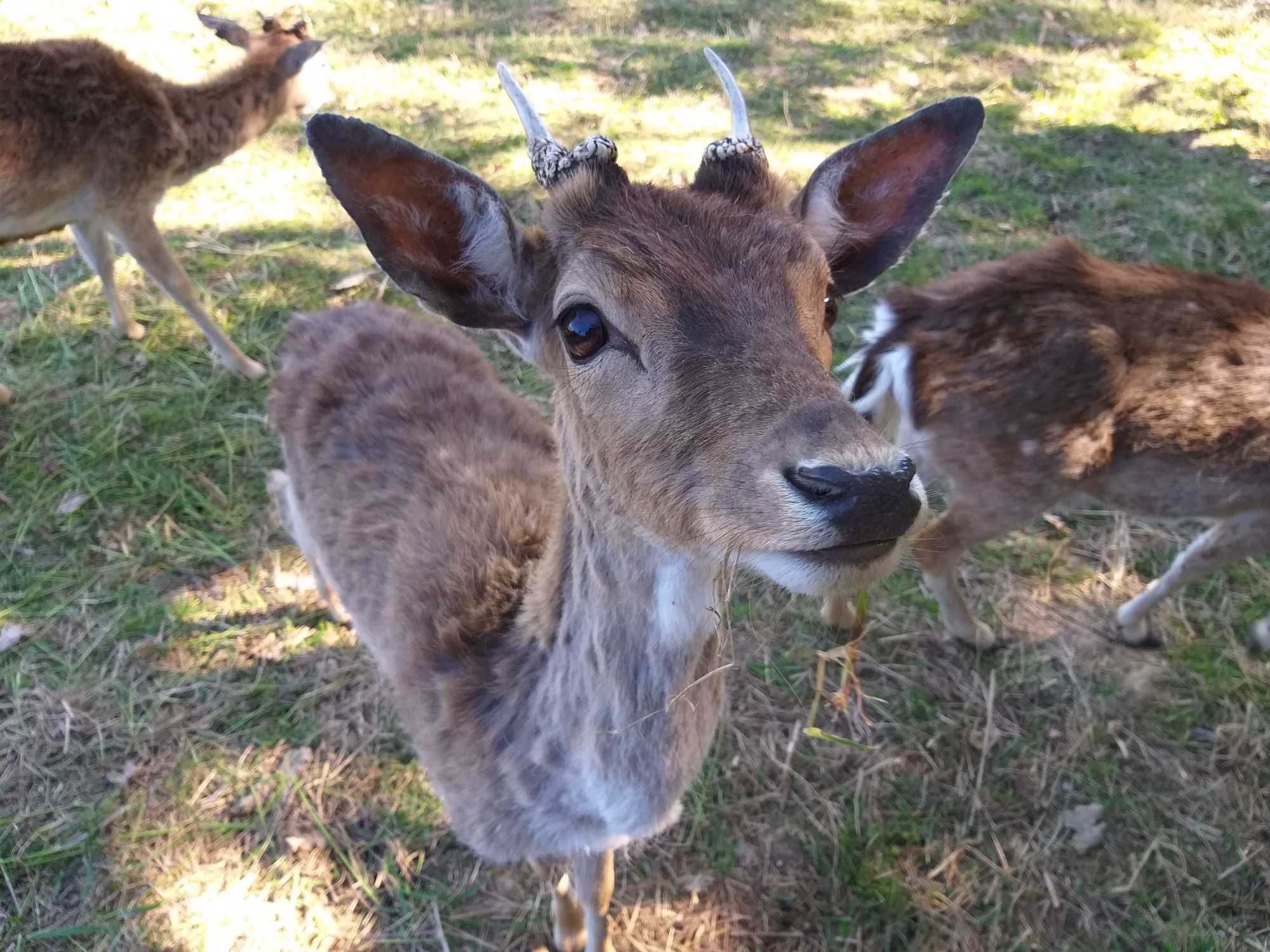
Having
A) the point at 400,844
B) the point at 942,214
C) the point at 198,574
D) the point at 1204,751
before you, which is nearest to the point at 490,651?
the point at 400,844

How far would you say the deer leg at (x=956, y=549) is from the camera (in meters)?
3.23

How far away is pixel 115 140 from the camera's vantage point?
4352 millimetres

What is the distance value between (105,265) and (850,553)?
538 cm

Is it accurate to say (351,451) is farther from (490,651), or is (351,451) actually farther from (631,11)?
(631,11)

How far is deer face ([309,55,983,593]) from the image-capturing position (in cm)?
122

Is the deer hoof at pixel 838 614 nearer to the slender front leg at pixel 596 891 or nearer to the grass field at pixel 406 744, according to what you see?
the grass field at pixel 406 744

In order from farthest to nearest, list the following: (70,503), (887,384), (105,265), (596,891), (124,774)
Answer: (105,265) → (70,503) → (887,384) → (124,774) → (596,891)

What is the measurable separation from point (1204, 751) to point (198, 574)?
4.80m

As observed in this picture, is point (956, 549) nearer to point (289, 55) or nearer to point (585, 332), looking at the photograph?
point (585, 332)

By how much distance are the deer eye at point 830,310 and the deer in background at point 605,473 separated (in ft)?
0.21

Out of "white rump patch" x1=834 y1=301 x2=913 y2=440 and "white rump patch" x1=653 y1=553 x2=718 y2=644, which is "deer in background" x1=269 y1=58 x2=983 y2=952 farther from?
"white rump patch" x1=834 y1=301 x2=913 y2=440

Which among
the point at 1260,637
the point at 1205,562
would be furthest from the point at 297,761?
the point at 1260,637

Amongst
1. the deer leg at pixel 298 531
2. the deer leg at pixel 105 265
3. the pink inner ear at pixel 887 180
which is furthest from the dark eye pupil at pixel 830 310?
the deer leg at pixel 105 265

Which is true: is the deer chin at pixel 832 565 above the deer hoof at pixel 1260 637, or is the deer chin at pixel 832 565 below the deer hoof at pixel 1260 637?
above
